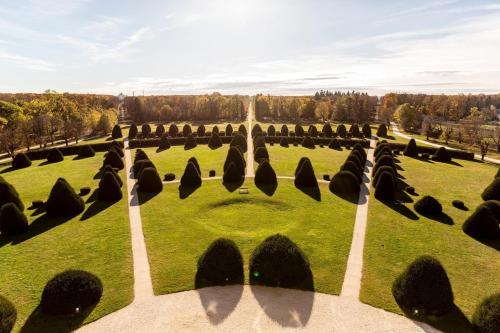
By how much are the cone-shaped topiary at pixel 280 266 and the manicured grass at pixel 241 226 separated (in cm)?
167

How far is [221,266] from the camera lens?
1905 cm

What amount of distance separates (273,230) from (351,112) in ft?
332

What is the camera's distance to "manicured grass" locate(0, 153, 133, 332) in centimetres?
1722

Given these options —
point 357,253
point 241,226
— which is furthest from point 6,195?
point 357,253

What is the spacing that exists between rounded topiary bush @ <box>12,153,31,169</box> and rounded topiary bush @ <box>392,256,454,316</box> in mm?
58829

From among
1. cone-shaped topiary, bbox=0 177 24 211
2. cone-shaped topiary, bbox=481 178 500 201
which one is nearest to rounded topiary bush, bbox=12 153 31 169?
cone-shaped topiary, bbox=0 177 24 211

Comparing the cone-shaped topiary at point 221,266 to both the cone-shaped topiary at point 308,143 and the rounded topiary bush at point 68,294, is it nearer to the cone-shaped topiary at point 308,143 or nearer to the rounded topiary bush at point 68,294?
the rounded topiary bush at point 68,294

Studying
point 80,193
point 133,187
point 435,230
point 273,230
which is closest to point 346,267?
point 273,230

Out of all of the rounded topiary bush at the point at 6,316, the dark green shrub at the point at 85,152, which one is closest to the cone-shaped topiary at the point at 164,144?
the dark green shrub at the point at 85,152

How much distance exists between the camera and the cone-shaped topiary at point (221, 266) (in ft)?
62.5

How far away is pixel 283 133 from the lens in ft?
250

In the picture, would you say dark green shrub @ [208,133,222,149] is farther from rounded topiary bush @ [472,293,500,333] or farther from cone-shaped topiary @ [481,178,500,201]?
rounded topiary bush @ [472,293,500,333]

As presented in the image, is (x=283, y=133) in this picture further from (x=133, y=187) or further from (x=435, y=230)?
(x=435, y=230)

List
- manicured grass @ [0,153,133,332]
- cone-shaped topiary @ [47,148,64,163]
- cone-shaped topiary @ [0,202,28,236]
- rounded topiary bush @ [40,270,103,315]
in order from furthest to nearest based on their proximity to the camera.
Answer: cone-shaped topiary @ [47,148,64,163], cone-shaped topiary @ [0,202,28,236], manicured grass @ [0,153,133,332], rounded topiary bush @ [40,270,103,315]
